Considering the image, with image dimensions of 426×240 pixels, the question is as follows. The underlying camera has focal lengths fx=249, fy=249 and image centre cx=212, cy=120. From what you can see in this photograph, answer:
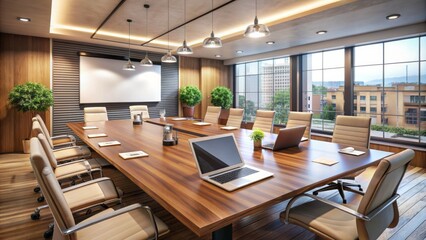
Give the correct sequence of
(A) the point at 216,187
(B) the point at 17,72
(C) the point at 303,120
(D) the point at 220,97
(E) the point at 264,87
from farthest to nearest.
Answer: (D) the point at 220,97, (E) the point at 264,87, (B) the point at 17,72, (C) the point at 303,120, (A) the point at 216,187

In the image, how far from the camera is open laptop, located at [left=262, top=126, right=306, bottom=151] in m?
2.34

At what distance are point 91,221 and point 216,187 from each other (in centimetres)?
69

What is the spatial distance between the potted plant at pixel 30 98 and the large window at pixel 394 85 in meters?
6.77

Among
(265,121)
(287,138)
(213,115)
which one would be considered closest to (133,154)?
(287,138)

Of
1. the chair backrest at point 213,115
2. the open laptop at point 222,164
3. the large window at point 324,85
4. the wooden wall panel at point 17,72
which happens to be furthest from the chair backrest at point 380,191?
the wooden wall panel at point 17,72

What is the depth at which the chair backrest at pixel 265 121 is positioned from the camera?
160 inches

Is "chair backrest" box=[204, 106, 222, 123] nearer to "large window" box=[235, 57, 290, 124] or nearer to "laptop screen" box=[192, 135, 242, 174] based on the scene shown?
"large window" box=[235, 57, 290, 124]

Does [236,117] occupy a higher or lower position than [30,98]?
lower

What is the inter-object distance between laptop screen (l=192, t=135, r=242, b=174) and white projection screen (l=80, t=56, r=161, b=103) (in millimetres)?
5641

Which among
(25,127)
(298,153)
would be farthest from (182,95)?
(298,153)

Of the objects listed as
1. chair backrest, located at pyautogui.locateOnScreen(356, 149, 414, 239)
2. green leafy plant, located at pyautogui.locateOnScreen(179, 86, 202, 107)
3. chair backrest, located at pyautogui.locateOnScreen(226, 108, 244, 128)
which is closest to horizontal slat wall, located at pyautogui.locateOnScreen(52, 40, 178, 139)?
green leafy plant, located at pyautogui.locateOnScreen(179, 86, 202, 107)

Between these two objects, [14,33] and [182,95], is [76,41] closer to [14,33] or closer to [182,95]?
[14,33]

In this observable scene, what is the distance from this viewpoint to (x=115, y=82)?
6773mm

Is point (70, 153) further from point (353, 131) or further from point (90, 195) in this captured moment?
point (353, 131)
